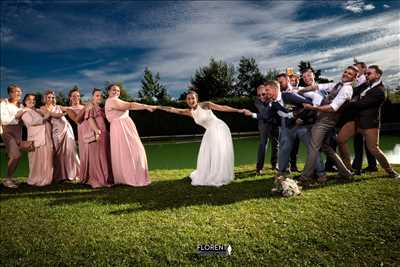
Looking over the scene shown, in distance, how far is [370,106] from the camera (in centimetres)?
634

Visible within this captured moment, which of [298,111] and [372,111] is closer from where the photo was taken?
[372,111]

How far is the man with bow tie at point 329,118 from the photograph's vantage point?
19.4ft

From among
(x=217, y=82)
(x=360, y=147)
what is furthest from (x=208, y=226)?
(x=217, y=82)

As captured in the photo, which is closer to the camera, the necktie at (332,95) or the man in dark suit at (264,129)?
the necktie at (332,95)

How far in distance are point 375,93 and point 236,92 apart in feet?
129

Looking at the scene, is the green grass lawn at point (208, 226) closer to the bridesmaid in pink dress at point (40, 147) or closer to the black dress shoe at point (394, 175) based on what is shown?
the black dress shoe at point (394, 175)

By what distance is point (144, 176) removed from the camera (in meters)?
7.48

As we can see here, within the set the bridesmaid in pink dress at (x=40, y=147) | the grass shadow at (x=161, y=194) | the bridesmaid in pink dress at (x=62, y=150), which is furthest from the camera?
the bridesmaid in pink dress at (x=62, y=150)

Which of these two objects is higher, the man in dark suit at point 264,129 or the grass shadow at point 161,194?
the man in dark suit at point 264,129

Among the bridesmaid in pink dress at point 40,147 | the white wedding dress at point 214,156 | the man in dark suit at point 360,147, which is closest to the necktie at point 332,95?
the man in dark suit at point 360,147

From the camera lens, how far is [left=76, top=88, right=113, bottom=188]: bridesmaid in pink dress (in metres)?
7.54

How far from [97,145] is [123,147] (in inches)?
29.2

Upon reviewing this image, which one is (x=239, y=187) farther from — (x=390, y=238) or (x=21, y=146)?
(x=21, y=146)

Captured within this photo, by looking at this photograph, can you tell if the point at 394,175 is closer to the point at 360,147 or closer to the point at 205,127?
the point at 360,147
